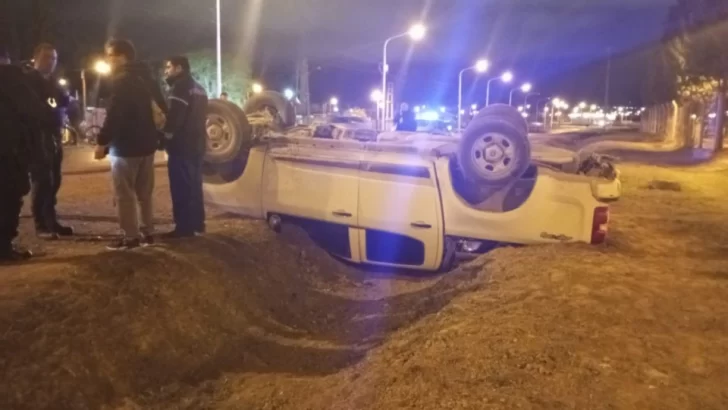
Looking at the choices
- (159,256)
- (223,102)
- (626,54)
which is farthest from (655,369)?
(626,54)

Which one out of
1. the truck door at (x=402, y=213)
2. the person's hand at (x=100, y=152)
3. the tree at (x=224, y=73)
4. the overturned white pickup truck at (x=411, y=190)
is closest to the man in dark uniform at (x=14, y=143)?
the person's hand at (x=100, y=152)

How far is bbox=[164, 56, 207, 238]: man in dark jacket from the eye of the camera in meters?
7.16

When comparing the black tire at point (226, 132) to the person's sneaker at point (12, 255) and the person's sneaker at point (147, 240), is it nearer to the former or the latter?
the person's sneaker at point (147, 240)

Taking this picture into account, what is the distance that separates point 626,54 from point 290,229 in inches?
2535

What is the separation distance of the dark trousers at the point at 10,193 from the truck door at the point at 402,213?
3.21m

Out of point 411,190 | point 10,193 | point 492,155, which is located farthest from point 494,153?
point 10,193

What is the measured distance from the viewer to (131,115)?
6660 mm

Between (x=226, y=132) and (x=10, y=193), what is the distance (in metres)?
2.52

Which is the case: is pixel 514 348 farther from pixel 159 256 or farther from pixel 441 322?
pixel 159 256

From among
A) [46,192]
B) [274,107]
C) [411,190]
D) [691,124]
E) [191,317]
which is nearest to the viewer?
[191,317]

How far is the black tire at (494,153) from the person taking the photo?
291 inches

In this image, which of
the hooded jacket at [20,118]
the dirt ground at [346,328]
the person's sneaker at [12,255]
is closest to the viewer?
the dirt ground at [346,328]

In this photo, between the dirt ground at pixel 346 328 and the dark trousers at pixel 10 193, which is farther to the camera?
the dark trousers at pixel 10 193

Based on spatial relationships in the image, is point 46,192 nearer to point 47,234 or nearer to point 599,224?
point 47,234
